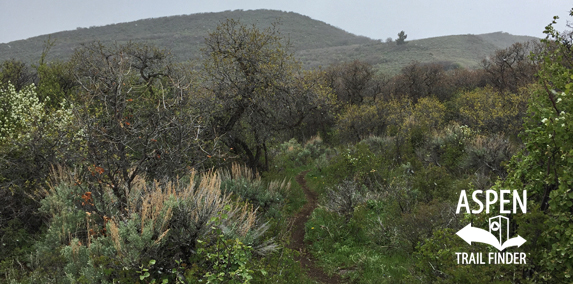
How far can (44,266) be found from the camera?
4.21 meters

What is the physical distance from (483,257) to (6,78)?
17896mm

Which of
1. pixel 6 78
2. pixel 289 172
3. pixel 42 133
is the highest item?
pixel 6 78

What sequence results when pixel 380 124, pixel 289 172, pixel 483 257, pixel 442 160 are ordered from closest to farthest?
pixel 483 257
pixel 442 160
pixel 289 172
pixel 380 124

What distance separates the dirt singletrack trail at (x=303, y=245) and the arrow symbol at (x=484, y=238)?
8.69 feet

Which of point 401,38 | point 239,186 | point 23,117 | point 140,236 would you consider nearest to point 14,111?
point 23,117

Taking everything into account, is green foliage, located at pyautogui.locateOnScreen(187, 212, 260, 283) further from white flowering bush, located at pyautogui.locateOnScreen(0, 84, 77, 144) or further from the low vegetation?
white flowering bush, located at pyautogui.locateOnScreen(0, 84, 77, 144)

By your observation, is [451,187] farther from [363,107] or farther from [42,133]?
[363,107]

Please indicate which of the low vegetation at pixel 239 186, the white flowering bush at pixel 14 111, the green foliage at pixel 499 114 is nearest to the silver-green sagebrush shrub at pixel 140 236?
the low vegetation at pixel 239 186

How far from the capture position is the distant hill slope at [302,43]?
5266cm

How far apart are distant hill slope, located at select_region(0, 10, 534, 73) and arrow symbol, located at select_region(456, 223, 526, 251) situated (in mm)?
35730

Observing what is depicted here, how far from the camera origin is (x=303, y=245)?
7.26 meters

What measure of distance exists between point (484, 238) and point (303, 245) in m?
4.39

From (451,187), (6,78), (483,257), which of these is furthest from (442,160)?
(6,78)

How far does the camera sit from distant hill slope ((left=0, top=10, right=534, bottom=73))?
52.7m
